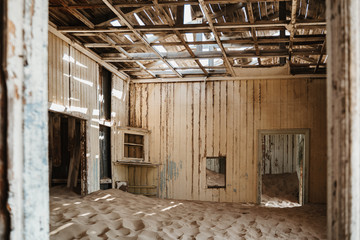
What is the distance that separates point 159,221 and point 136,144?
469 centimetres

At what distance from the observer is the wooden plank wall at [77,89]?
6367 millimetres

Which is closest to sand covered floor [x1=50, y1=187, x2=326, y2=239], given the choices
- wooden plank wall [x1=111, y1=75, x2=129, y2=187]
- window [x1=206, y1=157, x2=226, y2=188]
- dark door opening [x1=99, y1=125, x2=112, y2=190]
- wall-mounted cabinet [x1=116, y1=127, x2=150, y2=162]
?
dark door opening [x1=99, y1=125, x2=112, y2=190]

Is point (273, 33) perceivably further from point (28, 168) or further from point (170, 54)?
point (28, 168)

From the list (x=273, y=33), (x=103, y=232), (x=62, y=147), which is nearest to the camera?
(x=103, y=232)

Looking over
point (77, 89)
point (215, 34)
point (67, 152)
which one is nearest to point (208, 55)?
point (215, 34)

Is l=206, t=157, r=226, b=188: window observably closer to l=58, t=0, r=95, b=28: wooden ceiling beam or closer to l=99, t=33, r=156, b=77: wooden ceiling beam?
l=99, t=33, r=156, b=77: wooden ceiling beam

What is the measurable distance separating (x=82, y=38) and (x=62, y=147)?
3222 mm

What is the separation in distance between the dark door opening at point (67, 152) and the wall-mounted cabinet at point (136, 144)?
6.17 feet

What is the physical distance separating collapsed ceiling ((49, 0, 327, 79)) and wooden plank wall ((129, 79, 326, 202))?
1759 millimetres

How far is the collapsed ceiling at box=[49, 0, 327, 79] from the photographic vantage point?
5.46 m

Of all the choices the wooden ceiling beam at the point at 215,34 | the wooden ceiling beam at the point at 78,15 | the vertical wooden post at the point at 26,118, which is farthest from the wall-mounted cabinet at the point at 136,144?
the vertical wooden post at the point at 26,118

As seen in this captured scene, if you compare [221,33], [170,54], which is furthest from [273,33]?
[170,54]

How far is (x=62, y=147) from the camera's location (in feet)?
28.5

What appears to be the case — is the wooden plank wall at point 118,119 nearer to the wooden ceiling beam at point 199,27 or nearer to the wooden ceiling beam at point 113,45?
the wooden ceiling beam at point 113,45
